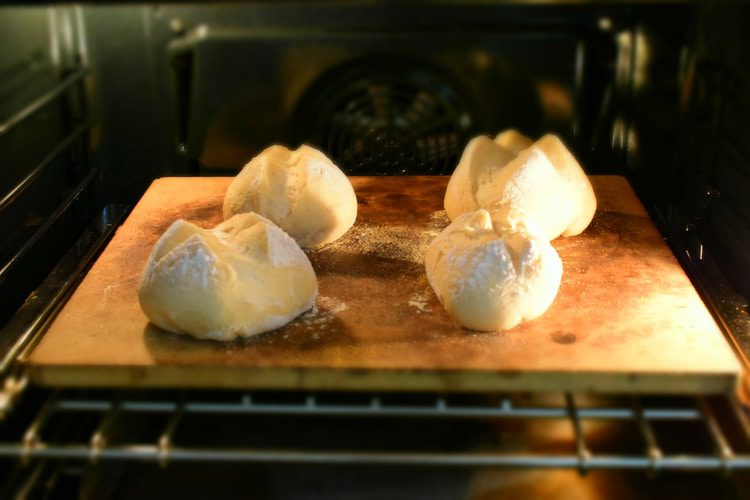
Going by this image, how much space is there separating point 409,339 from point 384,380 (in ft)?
0.33

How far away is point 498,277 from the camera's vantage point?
51.8 inches

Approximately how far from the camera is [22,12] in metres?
1.70

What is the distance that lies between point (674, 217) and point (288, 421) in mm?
864

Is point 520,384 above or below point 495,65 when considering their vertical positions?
below

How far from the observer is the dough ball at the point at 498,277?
4.27ft

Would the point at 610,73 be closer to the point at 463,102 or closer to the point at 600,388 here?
the point at 463,102

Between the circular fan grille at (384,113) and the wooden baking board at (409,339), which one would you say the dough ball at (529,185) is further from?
the circular fan grille at (384,113)

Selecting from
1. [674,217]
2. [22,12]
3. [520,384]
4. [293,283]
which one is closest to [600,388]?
[520,384]

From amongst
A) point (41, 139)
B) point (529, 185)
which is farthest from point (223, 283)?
point (41, 139)

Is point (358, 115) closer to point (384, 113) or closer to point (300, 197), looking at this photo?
point (384, 113)

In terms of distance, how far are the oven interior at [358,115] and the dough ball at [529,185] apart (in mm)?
189

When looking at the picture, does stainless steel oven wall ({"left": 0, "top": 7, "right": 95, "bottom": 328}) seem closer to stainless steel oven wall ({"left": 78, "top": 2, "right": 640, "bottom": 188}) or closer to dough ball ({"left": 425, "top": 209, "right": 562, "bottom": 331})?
stainless steel oven wall ({"left": 78, "top": 2, "right": 640, "bottom": 188})

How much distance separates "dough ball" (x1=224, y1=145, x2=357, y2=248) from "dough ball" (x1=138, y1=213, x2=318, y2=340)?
0.65 ft

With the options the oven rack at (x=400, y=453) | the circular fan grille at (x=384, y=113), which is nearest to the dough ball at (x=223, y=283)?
the oven rack at (x=400, y=453)
